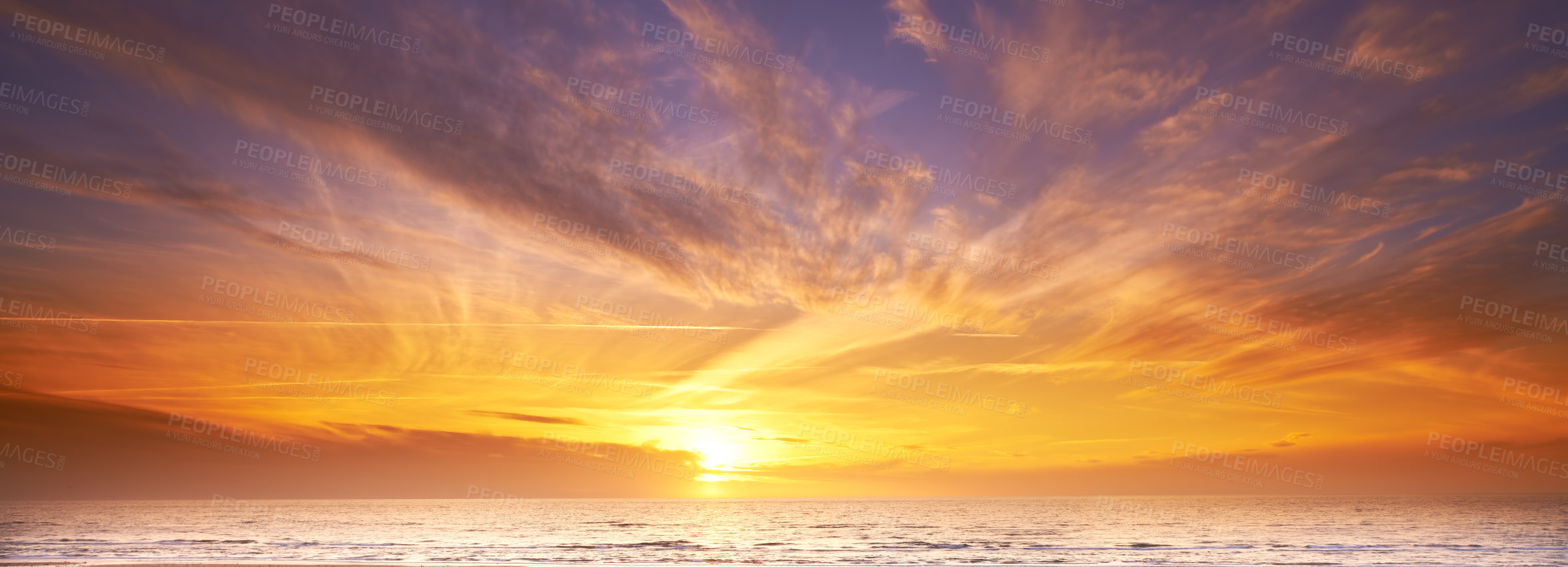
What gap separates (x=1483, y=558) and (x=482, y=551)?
69.9m

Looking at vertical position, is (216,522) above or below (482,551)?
below

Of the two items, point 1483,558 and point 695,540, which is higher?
point 1483,558

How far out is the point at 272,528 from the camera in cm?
7825

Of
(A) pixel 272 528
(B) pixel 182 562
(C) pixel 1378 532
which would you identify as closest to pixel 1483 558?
(C) pixel 1378 532

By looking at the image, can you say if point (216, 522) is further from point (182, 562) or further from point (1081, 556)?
point (1081, 556)

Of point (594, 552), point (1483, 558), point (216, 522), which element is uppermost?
point (1483, 558)

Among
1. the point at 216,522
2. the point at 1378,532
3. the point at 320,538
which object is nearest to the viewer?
the point at 320,538

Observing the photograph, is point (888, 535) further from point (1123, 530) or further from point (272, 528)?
point (272, 528)

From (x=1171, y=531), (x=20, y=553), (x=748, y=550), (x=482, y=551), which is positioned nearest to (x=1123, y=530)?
(x=1171, y=531)

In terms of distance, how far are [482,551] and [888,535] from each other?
41.5 metres

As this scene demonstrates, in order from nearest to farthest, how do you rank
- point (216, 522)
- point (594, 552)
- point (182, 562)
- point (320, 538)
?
1. point (182, 562)
2. point (594, 552)
3. point (320, 538)
4. point (216, 522)

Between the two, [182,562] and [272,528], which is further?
[272,528]

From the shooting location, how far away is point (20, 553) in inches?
1881

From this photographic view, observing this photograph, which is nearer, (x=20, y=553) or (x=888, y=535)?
(x=20, y=553)
